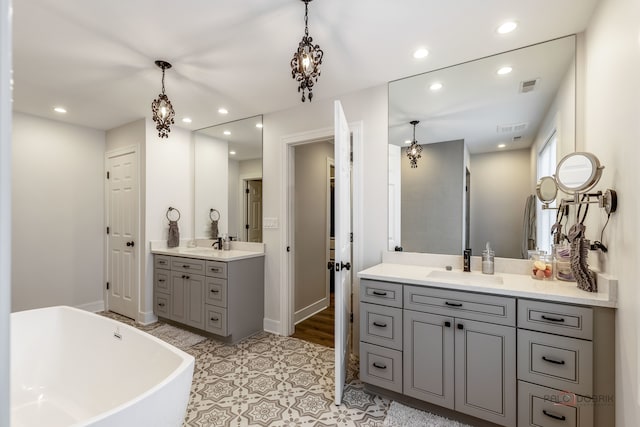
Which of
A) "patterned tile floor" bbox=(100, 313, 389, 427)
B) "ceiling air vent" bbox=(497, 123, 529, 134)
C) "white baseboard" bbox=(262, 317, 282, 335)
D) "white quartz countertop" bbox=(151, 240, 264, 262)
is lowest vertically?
"patterned tile floor" bbox=(100, 313, 389, 427)

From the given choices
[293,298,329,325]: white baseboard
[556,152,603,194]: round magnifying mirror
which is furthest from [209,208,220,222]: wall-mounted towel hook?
[556,152,603,194]: round magnifying mirror

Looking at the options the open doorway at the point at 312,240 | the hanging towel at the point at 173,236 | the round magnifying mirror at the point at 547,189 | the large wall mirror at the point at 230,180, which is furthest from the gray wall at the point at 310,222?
the round magnifying mirror at the point at 547,189

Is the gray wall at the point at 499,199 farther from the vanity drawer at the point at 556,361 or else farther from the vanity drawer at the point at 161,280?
the vanity drawer at the point at 161,280

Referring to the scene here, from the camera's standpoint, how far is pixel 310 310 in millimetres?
4047

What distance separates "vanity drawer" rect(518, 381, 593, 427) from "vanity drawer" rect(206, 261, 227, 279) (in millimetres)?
2474

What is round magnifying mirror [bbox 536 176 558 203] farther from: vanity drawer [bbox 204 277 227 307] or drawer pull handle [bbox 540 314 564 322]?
vanity drawer [bbox 204 277 227 307]

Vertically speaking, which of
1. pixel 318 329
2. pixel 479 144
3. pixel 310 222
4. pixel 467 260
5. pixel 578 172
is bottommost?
pixel 318 329

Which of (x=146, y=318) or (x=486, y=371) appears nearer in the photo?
(x=486, y=371)

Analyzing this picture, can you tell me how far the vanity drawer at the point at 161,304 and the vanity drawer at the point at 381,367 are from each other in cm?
241

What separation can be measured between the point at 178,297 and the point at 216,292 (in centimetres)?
63

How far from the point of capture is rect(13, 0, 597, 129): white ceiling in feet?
5.71

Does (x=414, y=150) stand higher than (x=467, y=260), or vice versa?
(x=414, y=150)

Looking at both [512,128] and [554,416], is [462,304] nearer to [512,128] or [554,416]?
[554,416]

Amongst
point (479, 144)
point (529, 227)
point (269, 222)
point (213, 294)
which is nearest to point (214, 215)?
point (269, 222)
